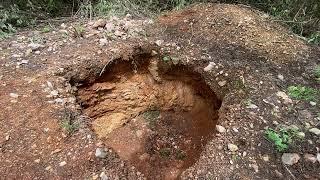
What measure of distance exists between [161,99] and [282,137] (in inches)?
56.2

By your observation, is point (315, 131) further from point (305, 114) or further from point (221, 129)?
point (221, 129)

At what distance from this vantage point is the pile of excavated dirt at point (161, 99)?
2.13m

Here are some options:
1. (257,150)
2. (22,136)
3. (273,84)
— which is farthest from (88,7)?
(257,150)

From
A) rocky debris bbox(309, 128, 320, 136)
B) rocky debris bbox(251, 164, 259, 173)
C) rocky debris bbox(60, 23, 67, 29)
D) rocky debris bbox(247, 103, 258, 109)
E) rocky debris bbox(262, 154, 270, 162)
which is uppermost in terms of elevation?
rocky debris bbox(60, 23, 67, 29)

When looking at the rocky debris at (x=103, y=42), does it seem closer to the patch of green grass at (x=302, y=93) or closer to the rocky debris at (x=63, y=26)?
the rocky debris at (x=63, y=26)

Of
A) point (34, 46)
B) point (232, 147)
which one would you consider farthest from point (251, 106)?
point (34, 46)

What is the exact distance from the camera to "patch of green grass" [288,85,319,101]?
8.47ft

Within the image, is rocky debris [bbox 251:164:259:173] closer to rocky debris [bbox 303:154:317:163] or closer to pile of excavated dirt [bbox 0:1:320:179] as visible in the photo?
pile of excavated dirt [bbox 0:1:320:179]

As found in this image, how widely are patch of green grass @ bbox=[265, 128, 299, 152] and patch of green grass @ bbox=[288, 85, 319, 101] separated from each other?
1.20 feet

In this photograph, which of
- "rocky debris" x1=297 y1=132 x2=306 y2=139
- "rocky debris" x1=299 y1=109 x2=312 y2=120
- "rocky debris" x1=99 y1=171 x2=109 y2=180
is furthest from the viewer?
"rocky debris" x1=299 y1=109 x2=312 y2=120

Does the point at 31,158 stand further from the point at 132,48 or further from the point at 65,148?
the point at 132,48

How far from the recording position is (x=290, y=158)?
215cm

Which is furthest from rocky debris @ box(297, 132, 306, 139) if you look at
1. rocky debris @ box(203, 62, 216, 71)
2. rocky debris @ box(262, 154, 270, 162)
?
rocky debris @ box(203, 62, 216, 71)

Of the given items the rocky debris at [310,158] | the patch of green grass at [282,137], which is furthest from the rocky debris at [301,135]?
the rocky debris at [310,158]
